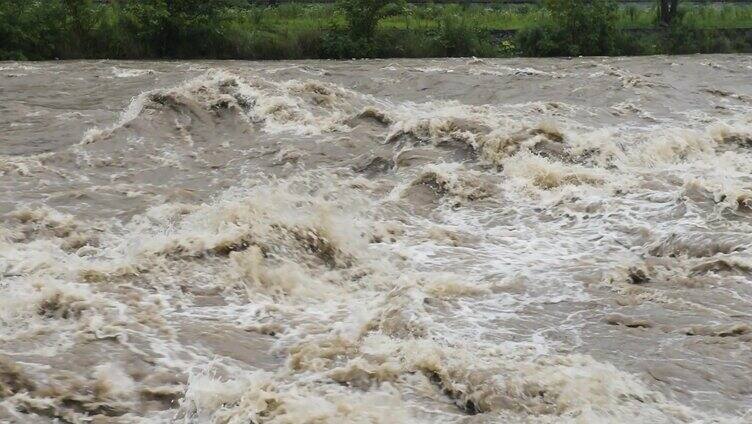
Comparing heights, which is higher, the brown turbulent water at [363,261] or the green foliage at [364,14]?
the green foliage at [364,14]

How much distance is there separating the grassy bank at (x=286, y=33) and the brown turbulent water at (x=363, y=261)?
8.62m

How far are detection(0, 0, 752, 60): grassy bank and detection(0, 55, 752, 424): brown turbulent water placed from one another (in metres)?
8.62

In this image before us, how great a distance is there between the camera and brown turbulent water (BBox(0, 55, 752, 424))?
4.95 meters

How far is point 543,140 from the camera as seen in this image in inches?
421

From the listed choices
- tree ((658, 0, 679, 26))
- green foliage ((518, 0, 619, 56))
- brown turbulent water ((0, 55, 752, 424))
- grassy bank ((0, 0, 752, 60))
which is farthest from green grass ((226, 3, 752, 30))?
brown turbulent water ((0, 55, 752, 424))

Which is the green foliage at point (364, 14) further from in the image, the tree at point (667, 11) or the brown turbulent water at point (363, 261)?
the brown turbulent water at point (363, 261)

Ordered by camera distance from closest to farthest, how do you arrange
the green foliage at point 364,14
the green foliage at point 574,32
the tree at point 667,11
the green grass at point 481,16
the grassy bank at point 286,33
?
the grassy bank at point 286,33, the green foliage at point 364,14, the green foliage at point 574,32, the green grass at point 481,16, the tree at point 667,11

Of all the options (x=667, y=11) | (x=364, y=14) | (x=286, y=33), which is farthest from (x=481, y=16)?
(x=286, y=33)

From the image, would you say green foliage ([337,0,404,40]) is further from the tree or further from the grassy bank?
the tree

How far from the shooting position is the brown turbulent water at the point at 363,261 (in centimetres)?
495

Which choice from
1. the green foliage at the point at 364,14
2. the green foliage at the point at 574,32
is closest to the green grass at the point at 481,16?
the green foliage at the point at 364,14

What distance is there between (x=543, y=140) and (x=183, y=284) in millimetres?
5549

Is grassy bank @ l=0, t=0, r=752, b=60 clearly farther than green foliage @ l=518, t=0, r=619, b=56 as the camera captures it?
No

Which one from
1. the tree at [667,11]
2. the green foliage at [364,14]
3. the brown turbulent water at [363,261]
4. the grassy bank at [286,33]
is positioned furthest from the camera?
the tree at [667,11]
